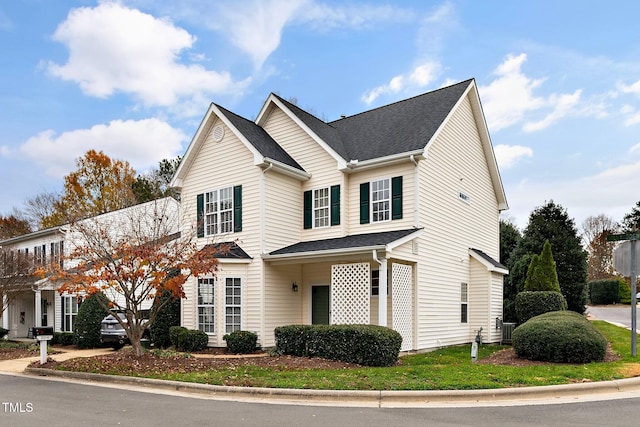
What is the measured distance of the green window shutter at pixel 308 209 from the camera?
18578 mm

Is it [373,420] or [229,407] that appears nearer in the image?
[373,420]

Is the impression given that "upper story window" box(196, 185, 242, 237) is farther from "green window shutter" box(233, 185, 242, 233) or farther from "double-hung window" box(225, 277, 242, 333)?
"double-hung window" box(225, 277, 242, 333)

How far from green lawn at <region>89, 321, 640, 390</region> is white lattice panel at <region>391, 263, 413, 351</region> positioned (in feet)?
12.5

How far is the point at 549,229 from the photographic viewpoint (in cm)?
2669

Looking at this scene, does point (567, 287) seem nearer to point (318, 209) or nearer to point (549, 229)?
point (549, 229)

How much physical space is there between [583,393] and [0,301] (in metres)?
21.3

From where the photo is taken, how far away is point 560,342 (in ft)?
39.7

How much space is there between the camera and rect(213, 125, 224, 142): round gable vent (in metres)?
18.7

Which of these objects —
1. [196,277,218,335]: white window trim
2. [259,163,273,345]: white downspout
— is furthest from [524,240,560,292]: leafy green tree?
[196,277,218,335]: white window trim

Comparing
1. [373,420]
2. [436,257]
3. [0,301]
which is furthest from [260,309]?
[0,301]

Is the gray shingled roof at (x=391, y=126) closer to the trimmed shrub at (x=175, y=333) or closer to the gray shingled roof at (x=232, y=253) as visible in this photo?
the gray shingled roof at (x=232, y=253)

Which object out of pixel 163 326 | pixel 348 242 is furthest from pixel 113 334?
pixel 348 242

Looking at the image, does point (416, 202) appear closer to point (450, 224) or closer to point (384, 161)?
point (384, 161)

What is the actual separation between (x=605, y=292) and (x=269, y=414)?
47.3 meters
